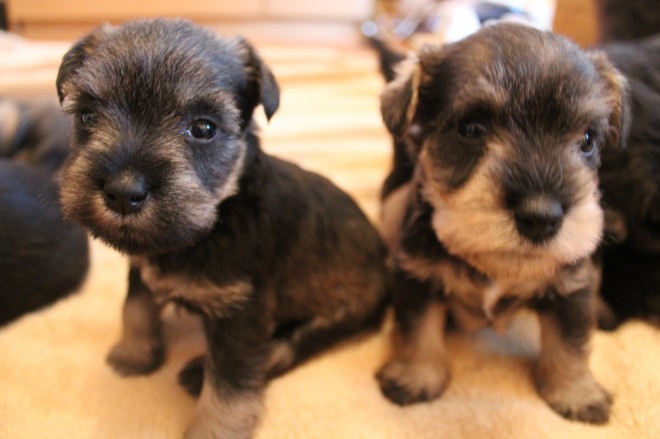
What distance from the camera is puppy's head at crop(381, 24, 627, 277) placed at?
1.56 metres

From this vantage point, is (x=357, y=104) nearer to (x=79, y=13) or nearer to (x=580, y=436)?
(x=580, y=436)

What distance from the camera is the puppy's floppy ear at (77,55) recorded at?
1.78 meters

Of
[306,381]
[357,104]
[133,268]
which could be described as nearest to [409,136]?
[306,381]

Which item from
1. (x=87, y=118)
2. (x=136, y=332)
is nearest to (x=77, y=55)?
(x=87, y=118)

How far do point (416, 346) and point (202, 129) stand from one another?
1021 mm

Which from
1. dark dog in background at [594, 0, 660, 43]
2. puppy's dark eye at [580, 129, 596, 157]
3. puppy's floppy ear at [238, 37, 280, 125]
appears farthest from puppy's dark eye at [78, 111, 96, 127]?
dark dog in background at [594, 0, 660, 43]

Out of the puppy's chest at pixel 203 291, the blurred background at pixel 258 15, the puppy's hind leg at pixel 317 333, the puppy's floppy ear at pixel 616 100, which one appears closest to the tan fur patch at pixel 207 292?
the puppy's chest at pixel 203 291

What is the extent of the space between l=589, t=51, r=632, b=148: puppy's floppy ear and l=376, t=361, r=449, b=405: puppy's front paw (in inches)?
38.8

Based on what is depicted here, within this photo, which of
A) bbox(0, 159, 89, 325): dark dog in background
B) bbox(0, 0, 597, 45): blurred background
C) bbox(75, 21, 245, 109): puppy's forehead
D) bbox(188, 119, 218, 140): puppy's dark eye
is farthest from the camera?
bbox(0, 0, 597, 45): blurred background

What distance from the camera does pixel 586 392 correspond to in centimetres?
194

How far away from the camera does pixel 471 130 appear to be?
1.78 metres

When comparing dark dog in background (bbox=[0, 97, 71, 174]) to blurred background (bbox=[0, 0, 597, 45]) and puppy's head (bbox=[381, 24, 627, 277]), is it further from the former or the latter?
blurred background (bbox=[0, 0, 597, 45])

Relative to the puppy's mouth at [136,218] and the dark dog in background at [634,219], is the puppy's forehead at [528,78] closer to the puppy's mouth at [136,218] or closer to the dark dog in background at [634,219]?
the dark dog in background at [634,219]

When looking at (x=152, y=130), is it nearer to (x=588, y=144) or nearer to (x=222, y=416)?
(x=222, y=416)
